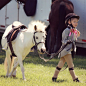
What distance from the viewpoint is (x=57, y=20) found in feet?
37.4

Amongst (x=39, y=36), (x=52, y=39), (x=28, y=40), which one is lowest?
(x=52, y=39)

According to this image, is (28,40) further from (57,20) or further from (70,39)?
(57,20)

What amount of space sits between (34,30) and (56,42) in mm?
4812

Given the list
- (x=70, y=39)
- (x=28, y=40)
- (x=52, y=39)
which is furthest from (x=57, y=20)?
(x=70, y=39)

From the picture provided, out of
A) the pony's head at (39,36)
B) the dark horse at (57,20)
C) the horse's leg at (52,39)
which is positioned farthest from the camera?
the horse's leg at (52,39)

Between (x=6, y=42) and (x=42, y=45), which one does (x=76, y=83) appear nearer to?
(x=42, y=45)

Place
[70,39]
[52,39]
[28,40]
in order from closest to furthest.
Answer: [70,39], [28,40], [52,39]

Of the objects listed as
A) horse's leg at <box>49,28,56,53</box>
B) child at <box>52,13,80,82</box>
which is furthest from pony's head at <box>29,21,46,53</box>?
horse's leg at <box>49,28,56,53</box>

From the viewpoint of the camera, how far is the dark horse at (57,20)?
36.2 ft

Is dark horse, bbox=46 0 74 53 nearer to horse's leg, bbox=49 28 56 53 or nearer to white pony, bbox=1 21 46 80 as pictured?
horse's leg, bbox=49 28 56 53

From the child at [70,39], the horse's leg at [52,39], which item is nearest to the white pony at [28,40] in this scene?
the child at [70,39]

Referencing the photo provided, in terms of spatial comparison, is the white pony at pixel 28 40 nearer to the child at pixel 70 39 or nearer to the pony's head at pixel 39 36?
the pony's head at pixel 39 36

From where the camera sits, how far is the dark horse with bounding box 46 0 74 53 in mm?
11039

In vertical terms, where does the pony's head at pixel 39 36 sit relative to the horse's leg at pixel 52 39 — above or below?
above
